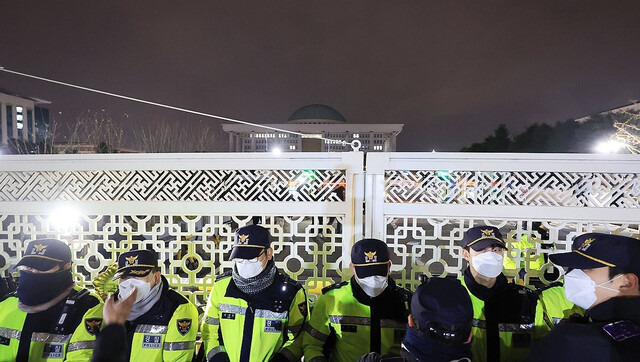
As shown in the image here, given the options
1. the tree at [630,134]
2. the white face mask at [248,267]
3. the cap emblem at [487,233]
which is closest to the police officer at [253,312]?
the white face mask at [248,267]

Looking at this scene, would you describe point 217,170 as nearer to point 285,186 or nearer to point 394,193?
point 285,186

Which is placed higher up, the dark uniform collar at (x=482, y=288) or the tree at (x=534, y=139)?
the tree at (x=534, y=139)

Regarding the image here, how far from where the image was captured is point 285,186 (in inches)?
140

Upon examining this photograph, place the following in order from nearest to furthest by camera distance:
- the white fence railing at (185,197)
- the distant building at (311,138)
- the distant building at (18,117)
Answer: the white fence railing at (185,197), the distant building at (311,138), the distant building at (18,117)

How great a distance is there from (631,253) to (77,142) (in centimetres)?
2069

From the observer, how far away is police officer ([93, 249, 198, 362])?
7.55ft

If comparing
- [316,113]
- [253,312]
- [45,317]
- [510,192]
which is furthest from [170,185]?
[316,113]

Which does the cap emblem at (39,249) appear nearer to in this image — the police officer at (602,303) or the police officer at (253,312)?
the police officer at (253,312)

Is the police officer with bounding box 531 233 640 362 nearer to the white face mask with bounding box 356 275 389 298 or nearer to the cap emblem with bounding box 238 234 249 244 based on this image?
the white face mask with bounding box 356 275 389 298

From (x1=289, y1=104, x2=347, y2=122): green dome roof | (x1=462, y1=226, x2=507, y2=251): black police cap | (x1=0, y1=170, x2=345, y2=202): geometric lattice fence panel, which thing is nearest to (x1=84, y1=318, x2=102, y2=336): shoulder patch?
(x1=0, y1=170, x2=345, y2=202): geometric lattice fence panel

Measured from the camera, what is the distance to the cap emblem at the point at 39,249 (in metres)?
2.39

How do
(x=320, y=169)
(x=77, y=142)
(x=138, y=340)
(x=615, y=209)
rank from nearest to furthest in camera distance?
(x=138, y=340) → (x=615, y=209) → (x=320, y=169) → (x=77, y=142)

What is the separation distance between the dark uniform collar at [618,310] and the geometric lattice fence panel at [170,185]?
222 centimetres

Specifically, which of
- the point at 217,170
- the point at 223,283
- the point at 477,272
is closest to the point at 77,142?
the point at 217,170
